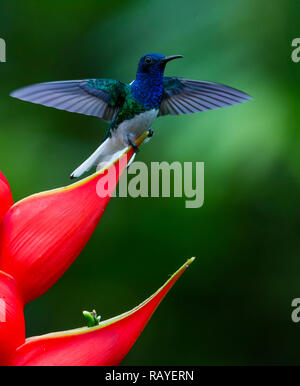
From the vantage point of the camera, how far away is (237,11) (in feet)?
5.24

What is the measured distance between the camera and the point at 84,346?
579 millimetres

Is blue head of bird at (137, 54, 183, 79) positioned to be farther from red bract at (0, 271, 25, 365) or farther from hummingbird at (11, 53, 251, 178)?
red bract at (0, 271, 25, 365)

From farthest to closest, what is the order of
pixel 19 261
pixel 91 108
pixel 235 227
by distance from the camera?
pixel 235 227, pixel 91 108, pixel 19 261

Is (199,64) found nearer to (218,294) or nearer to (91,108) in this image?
(91,108)

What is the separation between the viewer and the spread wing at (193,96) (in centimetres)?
116

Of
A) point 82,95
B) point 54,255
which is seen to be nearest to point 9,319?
point 54,255

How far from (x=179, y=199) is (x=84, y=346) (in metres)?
0.98

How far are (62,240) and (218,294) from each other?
996 millimetres

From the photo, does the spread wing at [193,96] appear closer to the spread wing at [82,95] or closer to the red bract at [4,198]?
the spread wing at [82,95]

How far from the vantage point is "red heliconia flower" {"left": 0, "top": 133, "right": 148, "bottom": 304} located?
58 cm

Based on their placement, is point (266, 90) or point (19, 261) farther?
point (266, 90)
